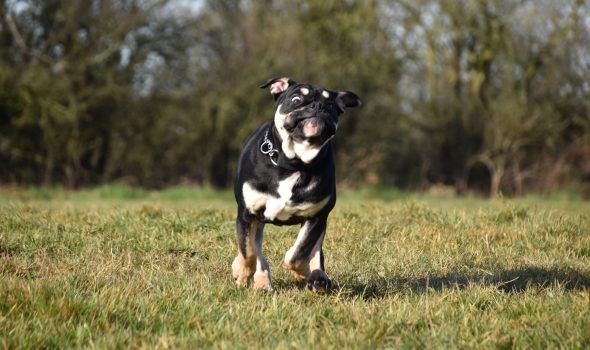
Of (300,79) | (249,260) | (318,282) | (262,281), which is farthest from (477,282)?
(300,79)

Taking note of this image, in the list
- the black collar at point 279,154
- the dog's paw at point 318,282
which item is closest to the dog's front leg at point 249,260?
the dog's paw at point 318,282

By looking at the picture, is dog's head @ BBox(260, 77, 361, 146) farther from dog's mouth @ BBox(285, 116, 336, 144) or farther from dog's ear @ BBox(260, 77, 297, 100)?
dog's ear @ BBox(260, 77, 297, 100)

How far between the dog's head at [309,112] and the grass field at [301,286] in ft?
3.61

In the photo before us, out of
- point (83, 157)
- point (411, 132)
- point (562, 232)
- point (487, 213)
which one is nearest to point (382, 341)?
point (562, 232)

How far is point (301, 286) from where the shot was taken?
223 inches

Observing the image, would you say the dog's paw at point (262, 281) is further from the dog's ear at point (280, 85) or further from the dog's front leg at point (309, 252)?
the dog's ear at point (280, 85)

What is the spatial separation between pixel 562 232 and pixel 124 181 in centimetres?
1450

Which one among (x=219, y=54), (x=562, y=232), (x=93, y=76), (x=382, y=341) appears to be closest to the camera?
(x=382, y=341)

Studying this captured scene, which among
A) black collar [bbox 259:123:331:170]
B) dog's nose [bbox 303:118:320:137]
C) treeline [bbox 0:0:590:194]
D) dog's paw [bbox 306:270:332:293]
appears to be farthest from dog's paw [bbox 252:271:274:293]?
treeline [bbox 0:0:590:194]

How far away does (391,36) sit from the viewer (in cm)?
2430

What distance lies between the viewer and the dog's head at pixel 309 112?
4898 millimetres

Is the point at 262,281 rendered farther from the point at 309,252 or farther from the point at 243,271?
the point at 309,252

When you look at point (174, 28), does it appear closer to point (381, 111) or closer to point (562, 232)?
point (381, 111)

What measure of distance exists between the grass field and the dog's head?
1.10 meters
